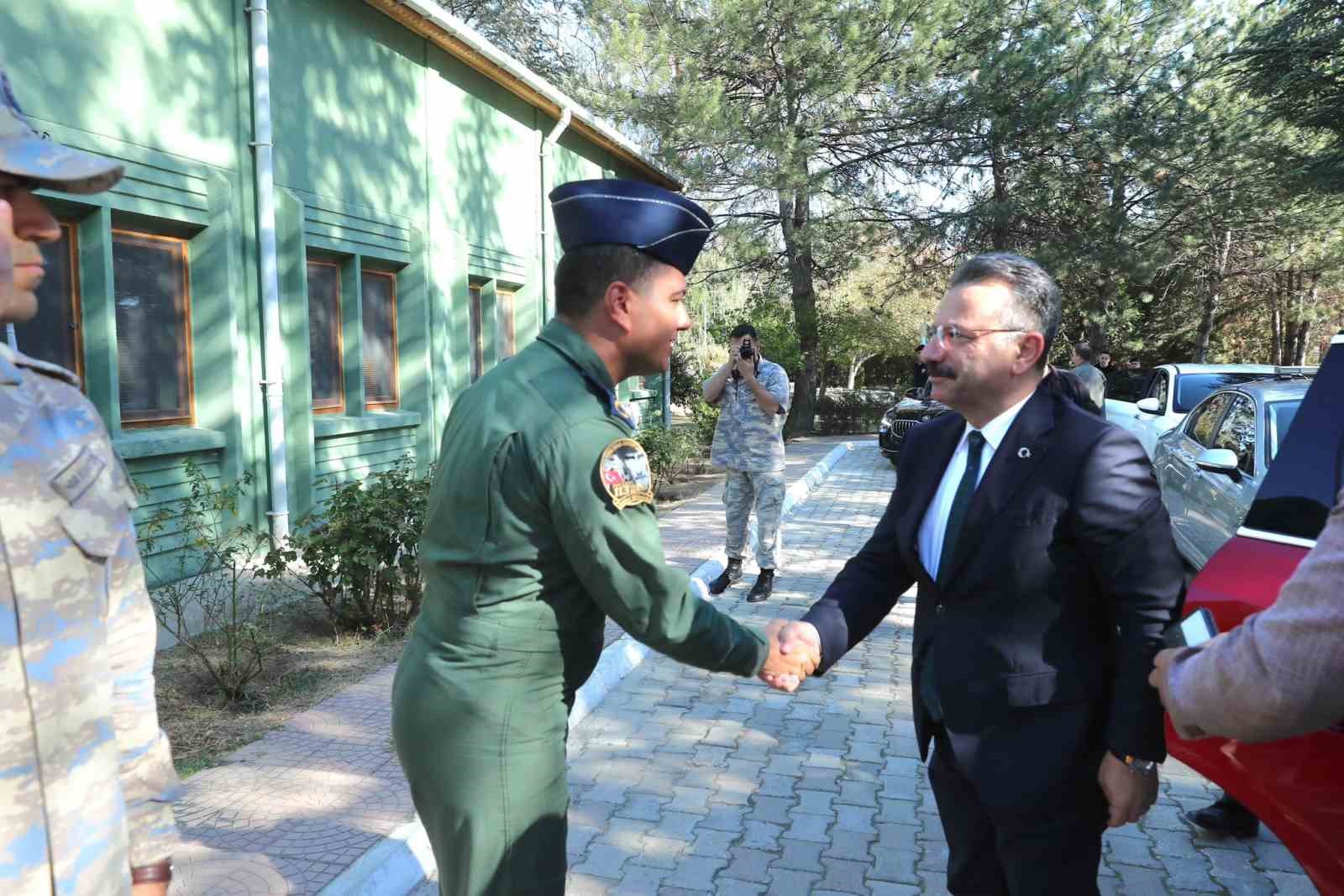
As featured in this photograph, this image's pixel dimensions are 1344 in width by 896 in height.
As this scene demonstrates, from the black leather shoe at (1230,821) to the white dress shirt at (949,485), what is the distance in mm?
2330

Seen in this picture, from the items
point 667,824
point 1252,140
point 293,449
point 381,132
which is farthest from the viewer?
point 1252,140

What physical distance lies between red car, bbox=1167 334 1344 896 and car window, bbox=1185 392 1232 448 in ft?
14.7

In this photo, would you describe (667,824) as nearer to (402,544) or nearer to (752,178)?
(402,544)

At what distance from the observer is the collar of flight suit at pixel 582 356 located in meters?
2.19

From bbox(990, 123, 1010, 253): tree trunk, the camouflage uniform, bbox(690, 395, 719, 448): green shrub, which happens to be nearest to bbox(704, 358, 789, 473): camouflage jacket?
the camouflage uniform

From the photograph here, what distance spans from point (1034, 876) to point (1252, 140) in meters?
21.6

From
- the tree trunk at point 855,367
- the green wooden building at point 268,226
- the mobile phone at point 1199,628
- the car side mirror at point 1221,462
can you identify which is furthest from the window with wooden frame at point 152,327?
the tree trunk at point 855,367

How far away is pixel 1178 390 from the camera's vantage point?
11164 mm

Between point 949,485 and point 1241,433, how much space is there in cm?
499

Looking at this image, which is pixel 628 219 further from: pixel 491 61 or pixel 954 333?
pixel 491 61

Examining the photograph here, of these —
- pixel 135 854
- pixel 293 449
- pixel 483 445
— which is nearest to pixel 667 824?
pixel 483 445

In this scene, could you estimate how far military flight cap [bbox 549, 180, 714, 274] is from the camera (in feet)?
7.35

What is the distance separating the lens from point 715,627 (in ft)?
7.36

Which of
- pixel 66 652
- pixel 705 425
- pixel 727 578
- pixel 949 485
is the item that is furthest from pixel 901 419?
pixel 66 652
